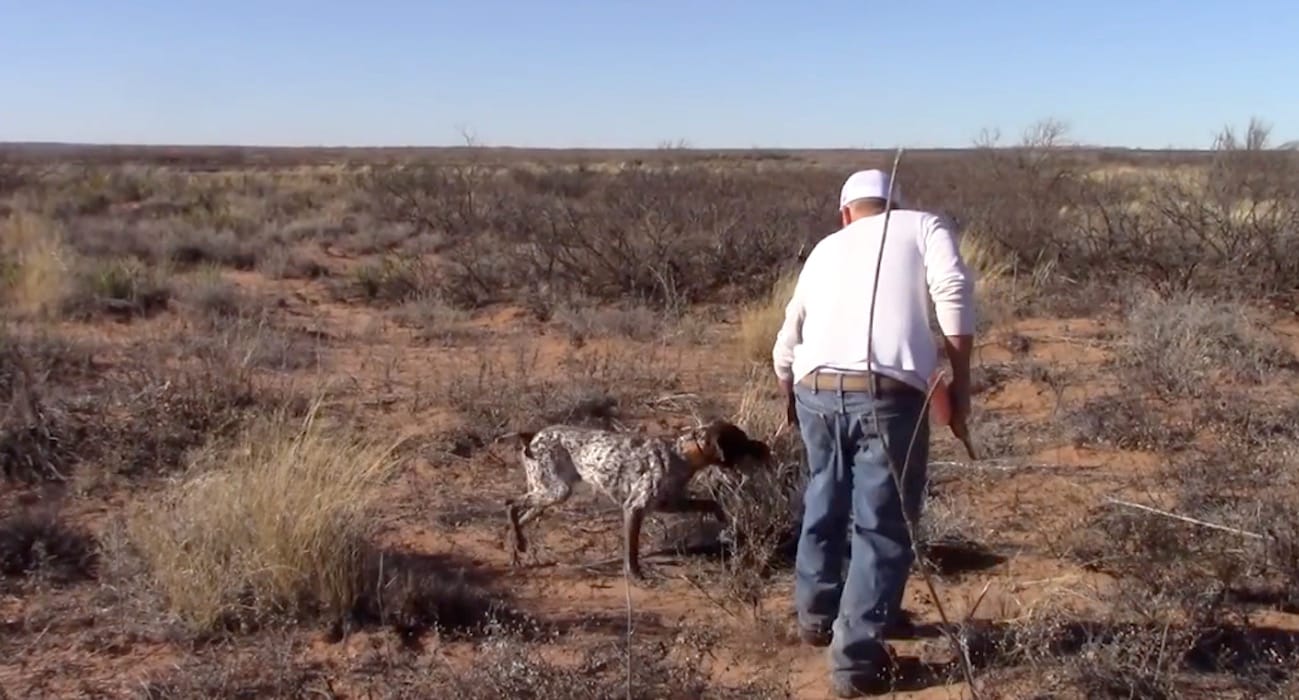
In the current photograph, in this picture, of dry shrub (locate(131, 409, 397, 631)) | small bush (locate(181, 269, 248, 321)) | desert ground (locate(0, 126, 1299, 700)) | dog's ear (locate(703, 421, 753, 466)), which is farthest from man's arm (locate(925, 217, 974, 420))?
small bush (locate(181, 269, 248, 321))

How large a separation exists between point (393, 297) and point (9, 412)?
6763 mm

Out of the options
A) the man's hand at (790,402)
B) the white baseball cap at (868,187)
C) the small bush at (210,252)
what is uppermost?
the white baseball cap at (868,187)

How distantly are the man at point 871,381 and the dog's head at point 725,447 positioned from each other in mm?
768

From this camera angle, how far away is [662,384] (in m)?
8.38

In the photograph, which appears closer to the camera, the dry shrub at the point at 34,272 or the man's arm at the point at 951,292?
the man's arm at the point at 951,292

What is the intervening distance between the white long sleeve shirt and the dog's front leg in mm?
1449

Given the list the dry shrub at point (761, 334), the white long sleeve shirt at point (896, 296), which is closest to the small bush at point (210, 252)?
the dry shrub at point (761, 334)

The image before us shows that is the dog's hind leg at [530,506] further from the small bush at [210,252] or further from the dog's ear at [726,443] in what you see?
the small bush at [210,252]

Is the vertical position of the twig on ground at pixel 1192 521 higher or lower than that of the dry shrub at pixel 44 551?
higher

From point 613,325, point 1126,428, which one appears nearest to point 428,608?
point 1126,428

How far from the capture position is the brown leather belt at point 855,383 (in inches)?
146

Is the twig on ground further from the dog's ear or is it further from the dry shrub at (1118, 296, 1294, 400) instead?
the dry shrub at (1118, 296, 1294, 400)

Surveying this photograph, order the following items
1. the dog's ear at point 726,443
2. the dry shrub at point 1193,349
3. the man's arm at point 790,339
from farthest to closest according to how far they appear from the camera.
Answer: the dry shrub at point 1193,349 < the dog's ear at point 726,443 < the man's arm at point 790,339

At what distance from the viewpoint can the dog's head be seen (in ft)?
16.0
